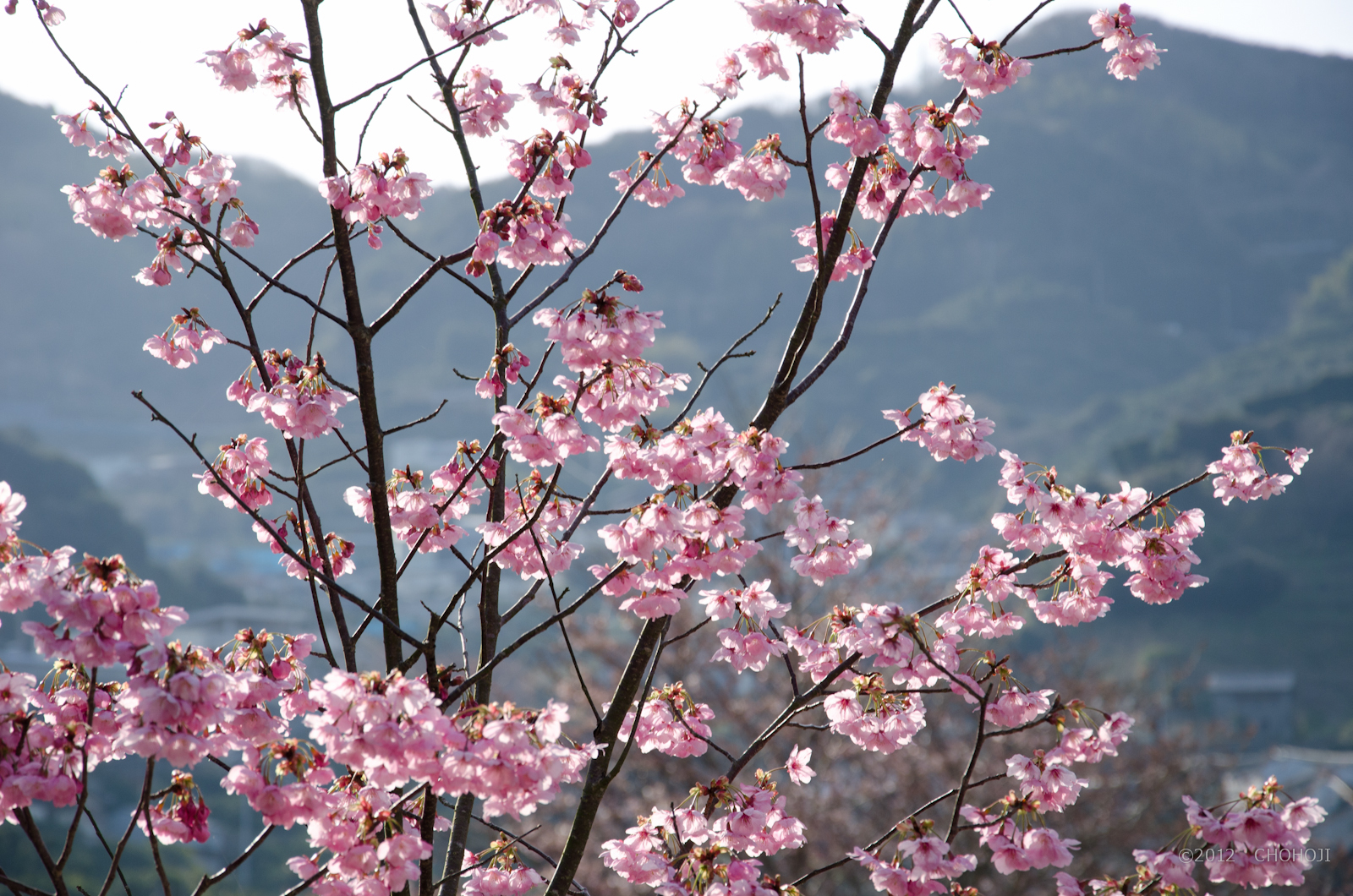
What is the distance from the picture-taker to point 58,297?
2468 inches

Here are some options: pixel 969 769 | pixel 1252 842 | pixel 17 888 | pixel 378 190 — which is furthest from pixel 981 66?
pixel 17 888

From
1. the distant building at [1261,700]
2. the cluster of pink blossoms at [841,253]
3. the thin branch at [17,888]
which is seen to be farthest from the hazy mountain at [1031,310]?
the thin branch at [17,888]

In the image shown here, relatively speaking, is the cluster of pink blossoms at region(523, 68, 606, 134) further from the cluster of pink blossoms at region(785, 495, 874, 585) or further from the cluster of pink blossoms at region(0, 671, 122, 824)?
the cluster of pink blossoms at region(0, 671, 122, 824)

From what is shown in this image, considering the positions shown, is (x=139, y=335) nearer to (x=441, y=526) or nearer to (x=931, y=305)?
(x=931, y=305)

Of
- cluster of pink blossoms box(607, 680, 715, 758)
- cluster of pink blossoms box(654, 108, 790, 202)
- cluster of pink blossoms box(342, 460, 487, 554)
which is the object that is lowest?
cluster of pink blossoms box(607, 680, 715, 758)

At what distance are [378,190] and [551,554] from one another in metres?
0.81

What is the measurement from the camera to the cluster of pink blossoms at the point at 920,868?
1914 millimetres

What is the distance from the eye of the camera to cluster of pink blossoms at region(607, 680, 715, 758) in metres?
2.11

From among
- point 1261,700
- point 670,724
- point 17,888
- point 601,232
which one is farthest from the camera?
point 1261,700

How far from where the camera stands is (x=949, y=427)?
2.02 m

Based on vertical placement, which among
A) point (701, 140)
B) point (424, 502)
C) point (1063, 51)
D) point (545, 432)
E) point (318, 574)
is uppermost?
point (701, 140)

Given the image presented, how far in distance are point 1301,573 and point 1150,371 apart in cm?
3098

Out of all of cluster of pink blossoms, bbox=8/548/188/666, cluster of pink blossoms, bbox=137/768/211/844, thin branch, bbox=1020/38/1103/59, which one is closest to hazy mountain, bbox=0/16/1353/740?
thin branch, bbox=1020/38/1103/59

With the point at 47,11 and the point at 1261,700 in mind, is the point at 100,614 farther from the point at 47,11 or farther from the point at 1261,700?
the point at 1261,700
